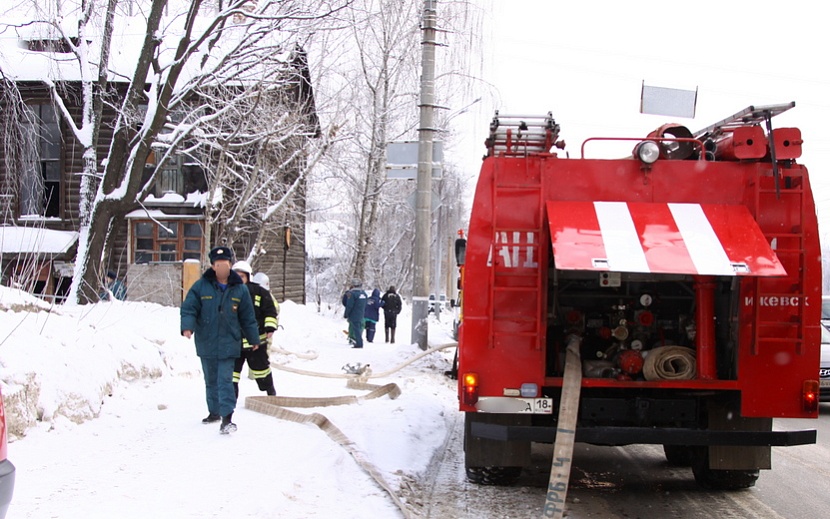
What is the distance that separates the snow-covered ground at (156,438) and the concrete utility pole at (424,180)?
463 centimetres

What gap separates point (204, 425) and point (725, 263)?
4966mm

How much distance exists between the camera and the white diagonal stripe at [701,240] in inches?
210

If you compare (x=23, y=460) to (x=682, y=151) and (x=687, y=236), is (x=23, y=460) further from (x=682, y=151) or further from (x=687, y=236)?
(x=682, y=151)

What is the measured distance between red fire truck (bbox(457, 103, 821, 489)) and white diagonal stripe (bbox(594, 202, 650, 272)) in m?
0.02

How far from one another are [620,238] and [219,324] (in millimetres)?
3847

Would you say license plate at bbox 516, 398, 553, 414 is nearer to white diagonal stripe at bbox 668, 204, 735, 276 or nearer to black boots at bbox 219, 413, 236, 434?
white diagonal stripe at bbox 668, 204, 735, 276

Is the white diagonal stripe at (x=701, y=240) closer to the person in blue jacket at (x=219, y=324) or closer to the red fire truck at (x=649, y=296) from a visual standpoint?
the red fire truck at (x=649, y=296)

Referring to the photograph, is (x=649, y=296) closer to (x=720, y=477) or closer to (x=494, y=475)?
(x=720, y=477)

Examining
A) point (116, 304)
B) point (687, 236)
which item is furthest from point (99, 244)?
point (687, 236)

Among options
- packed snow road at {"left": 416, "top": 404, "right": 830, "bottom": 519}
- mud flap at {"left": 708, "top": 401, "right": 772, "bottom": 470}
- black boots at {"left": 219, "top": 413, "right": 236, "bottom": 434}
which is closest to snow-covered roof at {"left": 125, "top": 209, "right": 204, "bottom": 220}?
packed snow road at {"left": 416, "top": 404, "right": 830, "bottom": 519}

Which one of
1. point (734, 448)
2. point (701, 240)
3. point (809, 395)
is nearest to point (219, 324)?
point (701, 240)

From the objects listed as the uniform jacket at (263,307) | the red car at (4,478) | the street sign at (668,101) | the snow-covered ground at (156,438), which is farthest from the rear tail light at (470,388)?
the uniform jacket at (263,307)

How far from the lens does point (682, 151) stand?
6.77 meters

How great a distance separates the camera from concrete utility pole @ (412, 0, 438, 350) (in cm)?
1563
